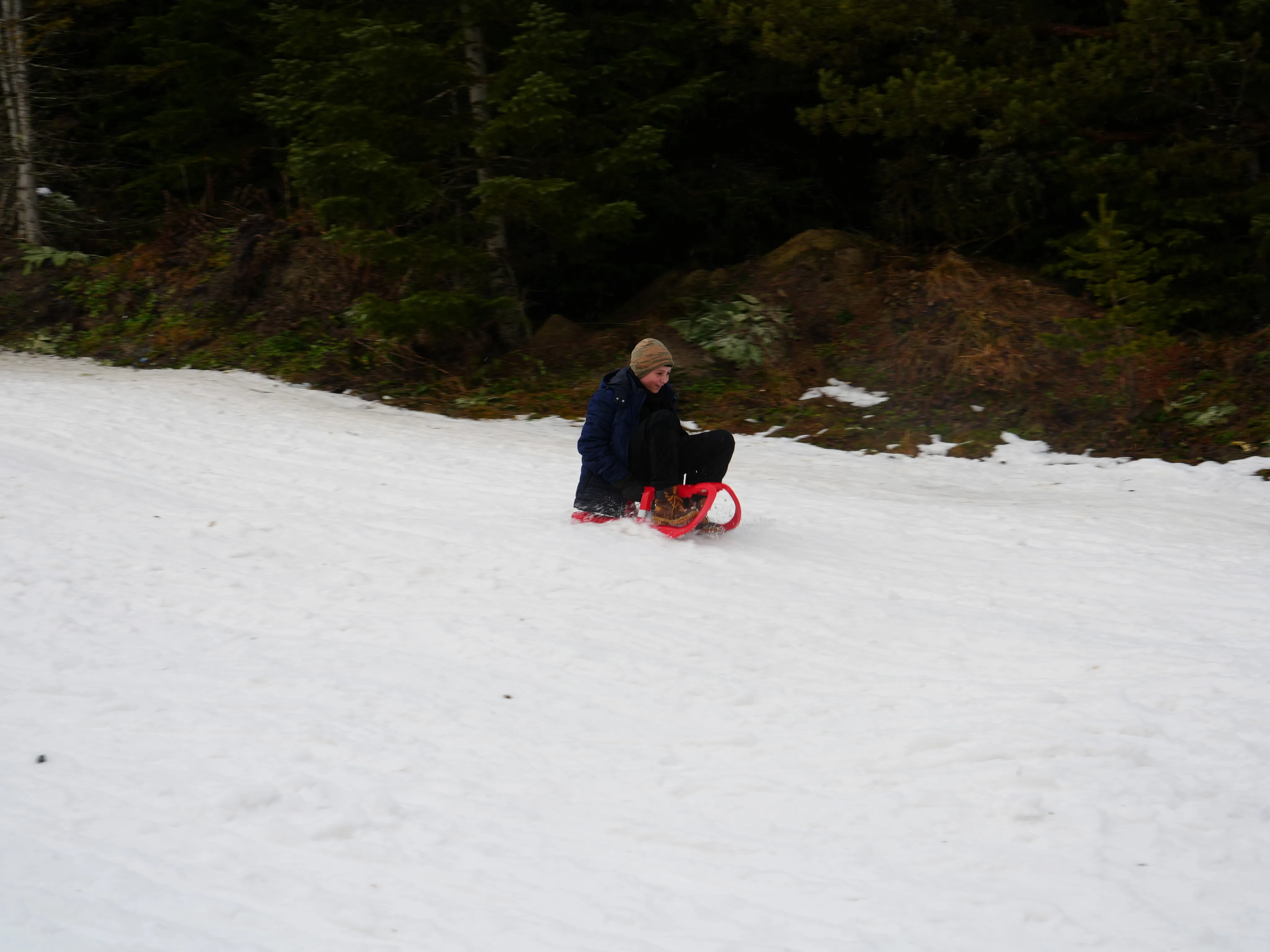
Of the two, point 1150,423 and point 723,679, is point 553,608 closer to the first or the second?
point 723,679

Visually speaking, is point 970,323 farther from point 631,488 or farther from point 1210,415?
point 631,488

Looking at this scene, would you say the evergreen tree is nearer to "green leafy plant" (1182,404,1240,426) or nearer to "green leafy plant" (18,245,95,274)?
"green leafy plant" (1182,404,1240,426)

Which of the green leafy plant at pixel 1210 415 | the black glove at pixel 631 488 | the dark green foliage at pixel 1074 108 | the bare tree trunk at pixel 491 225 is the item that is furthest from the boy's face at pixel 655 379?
the dark green foliage at pixel 1074 108

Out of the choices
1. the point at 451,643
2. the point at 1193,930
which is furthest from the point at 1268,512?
the point at 451,643

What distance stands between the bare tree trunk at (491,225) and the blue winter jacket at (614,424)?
6091mm

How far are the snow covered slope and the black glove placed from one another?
0.25 metres

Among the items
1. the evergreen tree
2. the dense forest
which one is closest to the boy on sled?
the dense forest

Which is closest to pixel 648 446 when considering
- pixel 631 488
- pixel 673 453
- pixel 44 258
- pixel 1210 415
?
pixel 673 453

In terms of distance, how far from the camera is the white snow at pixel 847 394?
38.3 ft

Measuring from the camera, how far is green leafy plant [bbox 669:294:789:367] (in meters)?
12.9

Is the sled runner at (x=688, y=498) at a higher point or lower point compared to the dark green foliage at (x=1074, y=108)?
lower

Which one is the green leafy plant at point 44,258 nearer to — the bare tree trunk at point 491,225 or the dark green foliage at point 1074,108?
the bare tree trunk at point 491,225

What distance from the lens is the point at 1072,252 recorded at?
962 cm

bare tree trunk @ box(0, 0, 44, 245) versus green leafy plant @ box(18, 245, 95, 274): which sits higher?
bare tree trunk @ box(0, 0, 44, 245)
